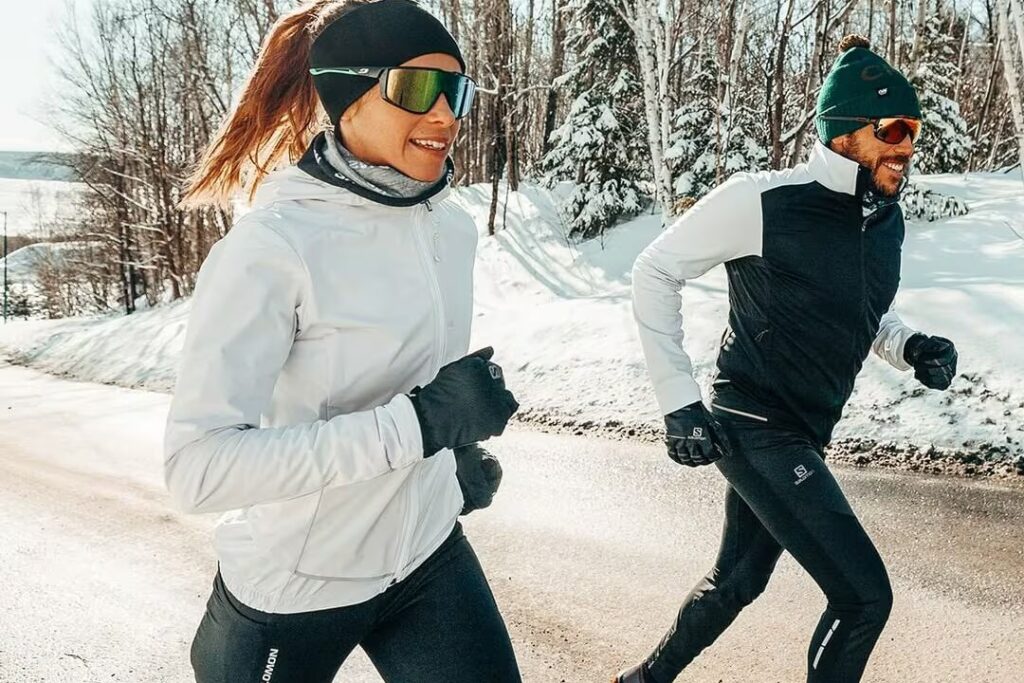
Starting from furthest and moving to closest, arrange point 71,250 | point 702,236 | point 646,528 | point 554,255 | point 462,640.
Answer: point 71,250 → point 554,255 → point 646,528 → point 702,236 → point 462,640

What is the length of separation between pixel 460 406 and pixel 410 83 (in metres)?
0.68

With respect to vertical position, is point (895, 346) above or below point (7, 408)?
above

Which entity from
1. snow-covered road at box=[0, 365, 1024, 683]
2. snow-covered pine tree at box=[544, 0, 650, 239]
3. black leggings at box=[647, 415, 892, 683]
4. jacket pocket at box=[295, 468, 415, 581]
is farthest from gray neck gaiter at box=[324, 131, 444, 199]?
snow-covered pine tree at box=[544, 0, 650, 239]

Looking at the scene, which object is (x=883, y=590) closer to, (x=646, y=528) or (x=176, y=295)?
(x=646, y=528)

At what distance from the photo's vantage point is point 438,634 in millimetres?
1746

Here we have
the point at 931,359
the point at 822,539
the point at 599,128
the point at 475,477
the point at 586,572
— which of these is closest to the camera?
the point at 475,477

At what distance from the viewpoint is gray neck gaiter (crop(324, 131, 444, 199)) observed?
1.62 m

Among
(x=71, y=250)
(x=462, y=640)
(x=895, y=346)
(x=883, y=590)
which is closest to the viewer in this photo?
(x=462, y=640)

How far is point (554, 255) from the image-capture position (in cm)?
1797

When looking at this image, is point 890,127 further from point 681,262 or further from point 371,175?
point 371,175

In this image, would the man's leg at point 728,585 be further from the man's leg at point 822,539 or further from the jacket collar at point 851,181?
the jacket collar at point 851,181

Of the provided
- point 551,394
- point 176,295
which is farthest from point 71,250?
point 551,394

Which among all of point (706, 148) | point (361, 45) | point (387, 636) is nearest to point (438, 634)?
point (387, 636)

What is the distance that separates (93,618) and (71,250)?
138 ft
